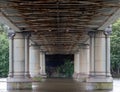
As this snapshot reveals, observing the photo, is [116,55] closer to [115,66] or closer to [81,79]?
[115,66]

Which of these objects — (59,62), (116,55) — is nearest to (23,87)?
(116,55)

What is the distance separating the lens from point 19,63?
178 feet

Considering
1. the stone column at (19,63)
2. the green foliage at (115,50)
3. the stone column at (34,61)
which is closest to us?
the stone column at (19,63)

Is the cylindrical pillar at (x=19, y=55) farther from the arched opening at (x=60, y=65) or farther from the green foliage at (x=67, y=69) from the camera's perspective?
the green foliage at (x=67, y=69)

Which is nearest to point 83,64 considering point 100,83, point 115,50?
point 115,50

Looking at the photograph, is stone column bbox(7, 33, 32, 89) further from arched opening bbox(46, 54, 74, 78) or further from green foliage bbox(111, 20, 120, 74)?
arched opening bbox(46, 54, 74, 78)

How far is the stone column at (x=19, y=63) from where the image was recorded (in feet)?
175

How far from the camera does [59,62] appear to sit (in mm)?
143875

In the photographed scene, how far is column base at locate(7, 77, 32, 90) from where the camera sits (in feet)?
173

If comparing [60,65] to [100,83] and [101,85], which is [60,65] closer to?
[100,83]

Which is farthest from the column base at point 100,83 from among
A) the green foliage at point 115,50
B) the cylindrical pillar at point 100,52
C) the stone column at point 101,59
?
the green foliage at point 115,50

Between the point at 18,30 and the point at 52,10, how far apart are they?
1908 centimetres

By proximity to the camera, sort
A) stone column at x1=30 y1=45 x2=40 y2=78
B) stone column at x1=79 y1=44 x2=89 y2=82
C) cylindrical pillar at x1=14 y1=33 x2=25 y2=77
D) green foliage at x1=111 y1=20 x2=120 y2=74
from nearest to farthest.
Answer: cylindrical pillar at x1=14 y1=33 x2=25 y2=77 < stone column at x1=30 y1=45 x2=40 y2=78 < stone column at x1=79 y1=44 x2=89 y2=82 < green foliage at x1=111 y1=20 x2=120 y2=74

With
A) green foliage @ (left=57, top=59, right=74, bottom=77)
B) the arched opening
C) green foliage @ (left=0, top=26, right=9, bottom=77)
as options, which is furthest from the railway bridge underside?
green foliage @ (left=57, top=59, right=74, bottom=77)
